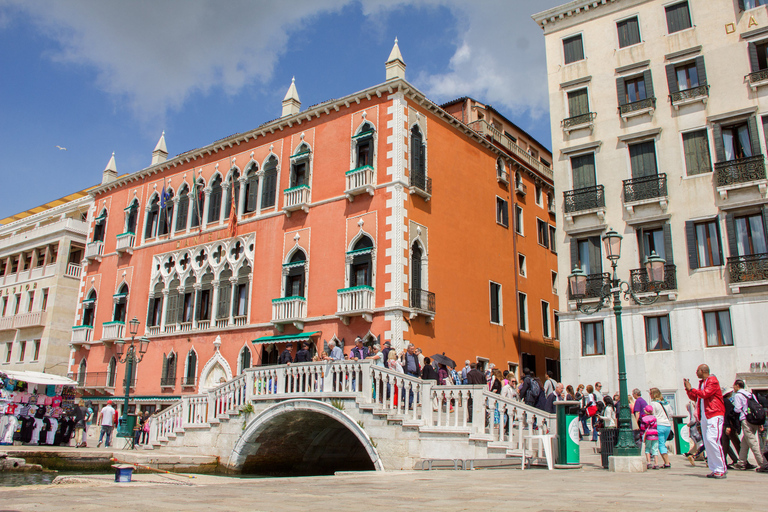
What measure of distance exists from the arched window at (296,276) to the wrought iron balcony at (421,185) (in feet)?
15.9

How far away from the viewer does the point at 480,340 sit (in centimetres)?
2431

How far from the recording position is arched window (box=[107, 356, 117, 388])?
29422 millimetres

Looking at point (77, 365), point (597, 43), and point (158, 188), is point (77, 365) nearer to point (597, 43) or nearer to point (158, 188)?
point (158, 188)

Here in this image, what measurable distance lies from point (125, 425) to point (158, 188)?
12.5 m

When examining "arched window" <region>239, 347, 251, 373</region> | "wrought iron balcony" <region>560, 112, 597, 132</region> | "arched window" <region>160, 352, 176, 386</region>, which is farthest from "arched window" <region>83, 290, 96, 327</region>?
"wrought iron balcony" <region>560, 112, 597, 132</region>

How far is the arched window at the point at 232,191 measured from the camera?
89.2ft

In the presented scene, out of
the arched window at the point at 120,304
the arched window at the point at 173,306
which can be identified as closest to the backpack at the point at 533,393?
the arched window at the point at 173,306

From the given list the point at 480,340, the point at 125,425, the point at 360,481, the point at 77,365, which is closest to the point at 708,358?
the point at 480,340

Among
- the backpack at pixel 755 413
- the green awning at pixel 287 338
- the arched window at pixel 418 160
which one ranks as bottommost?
the backpack at pixel 755 413

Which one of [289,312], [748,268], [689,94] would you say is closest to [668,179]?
[689,94]

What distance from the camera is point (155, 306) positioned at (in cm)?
2894

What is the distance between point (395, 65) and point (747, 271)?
13.4m

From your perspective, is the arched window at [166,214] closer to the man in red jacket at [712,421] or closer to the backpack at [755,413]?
the man in red jacket at [712,421]

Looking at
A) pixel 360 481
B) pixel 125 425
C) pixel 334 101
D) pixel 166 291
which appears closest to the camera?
pixel 360 481
